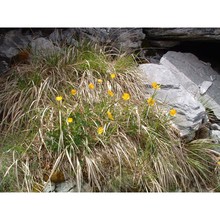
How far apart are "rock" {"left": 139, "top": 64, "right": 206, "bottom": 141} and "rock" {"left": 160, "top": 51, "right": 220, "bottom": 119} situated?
21 centimetres

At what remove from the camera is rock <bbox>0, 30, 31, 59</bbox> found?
396 cm

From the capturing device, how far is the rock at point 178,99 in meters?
3.48

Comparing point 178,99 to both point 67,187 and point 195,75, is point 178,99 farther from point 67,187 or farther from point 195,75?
point 67,187

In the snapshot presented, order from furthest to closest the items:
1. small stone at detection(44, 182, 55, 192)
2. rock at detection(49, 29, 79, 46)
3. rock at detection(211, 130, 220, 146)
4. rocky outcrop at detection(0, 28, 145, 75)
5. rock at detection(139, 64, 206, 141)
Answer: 1. rock at detection(49, 29, 79, 46)
2. rocky outcrop at detection(0, 28, 145, 75)
3. rock at detection(211, 130, 220, 146)
4. rock at detection(139, 64, 206, 141)
5. small stone at detection(44, 182, 55, 192)

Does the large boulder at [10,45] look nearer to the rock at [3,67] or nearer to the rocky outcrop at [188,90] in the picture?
the rock at [3,67]

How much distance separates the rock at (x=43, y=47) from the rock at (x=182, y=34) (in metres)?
0.95

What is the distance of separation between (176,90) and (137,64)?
0.46m

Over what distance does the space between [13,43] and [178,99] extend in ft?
5.10

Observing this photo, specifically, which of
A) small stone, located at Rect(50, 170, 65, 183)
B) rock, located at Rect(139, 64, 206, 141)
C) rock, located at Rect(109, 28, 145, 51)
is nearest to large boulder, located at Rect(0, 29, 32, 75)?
rock, located at Rect(109, 28, 145, 51)

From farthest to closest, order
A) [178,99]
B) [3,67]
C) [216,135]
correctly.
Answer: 1. [3,67]
2. [216,135]
3. [178,99]

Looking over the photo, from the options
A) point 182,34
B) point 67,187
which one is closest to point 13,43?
point 182,34

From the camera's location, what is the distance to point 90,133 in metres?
3.14

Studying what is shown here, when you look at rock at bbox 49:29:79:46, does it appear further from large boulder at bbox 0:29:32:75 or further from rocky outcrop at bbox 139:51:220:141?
rocky outcrop at bbox 139:51:220:141

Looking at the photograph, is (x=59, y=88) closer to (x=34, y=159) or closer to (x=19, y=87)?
(x=19, y=87)
